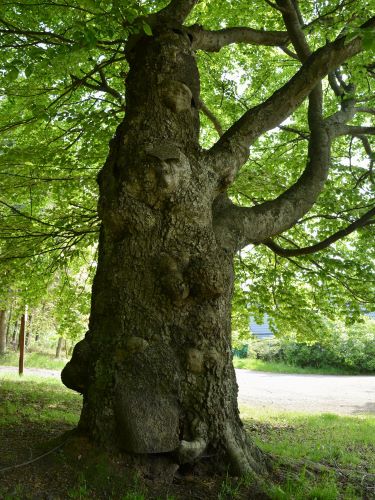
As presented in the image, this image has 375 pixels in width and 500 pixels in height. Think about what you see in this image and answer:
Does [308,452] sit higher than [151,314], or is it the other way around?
[151,314]

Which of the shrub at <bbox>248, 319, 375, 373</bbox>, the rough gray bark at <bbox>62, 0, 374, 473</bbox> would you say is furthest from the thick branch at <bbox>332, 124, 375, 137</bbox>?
the shrub at <bbox>248, 319, 375, 373</bbox>

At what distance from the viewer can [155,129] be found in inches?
165

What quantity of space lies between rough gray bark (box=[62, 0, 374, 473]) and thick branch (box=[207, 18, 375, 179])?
4cm

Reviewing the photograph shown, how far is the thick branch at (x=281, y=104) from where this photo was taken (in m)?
4.63

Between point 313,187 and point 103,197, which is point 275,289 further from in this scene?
point 103,197

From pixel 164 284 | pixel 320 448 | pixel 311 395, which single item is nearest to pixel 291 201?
pixel 164 284

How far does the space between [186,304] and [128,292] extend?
1.66 ft

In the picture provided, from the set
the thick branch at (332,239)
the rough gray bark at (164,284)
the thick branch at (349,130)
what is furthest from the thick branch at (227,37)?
the thick branch at (332,239)

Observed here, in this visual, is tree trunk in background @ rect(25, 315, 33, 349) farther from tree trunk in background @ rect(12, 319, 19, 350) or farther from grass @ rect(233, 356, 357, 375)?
grass @ rect(233, 356, 357, 375)

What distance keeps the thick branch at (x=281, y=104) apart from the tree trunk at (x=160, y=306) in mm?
520

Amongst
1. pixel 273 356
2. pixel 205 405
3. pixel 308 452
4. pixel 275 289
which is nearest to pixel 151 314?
pixel 205 405

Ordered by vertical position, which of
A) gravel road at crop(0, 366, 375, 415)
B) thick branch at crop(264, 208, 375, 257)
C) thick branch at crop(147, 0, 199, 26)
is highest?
thick branch at crop(147, 0, 199, 26)

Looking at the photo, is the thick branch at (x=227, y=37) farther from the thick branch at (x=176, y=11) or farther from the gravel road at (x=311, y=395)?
the gravel road at (x=311, y=395)

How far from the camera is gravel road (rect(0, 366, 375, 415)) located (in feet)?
40.2
